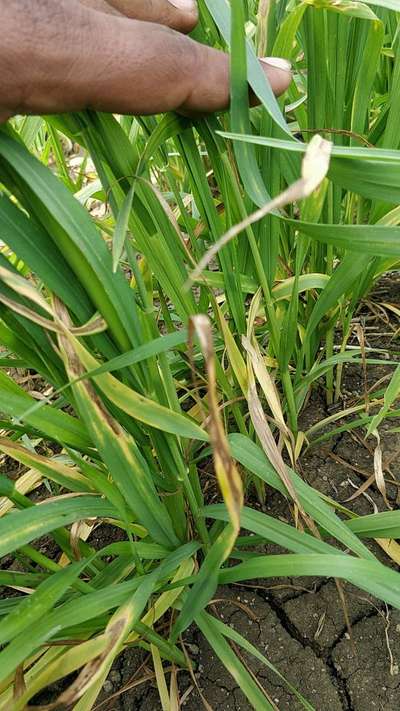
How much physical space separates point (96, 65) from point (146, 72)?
5 centimetres

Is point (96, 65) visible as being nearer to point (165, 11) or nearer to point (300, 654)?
Result: point (165, 11)

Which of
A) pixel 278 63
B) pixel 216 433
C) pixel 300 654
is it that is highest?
pixel 278 63

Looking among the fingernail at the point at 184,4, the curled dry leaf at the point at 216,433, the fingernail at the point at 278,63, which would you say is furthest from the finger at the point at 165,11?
the curled dry leaf at the point at 216,433

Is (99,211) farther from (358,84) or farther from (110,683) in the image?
(110,683)

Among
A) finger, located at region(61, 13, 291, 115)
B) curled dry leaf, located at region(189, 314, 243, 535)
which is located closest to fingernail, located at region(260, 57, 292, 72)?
finger, located at region(61, 13, 291, 115)

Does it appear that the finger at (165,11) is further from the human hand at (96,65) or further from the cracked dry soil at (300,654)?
the cracked dry soil at (300,654)

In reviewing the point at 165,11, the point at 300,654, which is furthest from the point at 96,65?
the point at 300,654

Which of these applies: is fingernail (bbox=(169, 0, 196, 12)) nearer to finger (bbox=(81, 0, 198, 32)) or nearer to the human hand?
finger (bbox=(81, 0, 198, 32))

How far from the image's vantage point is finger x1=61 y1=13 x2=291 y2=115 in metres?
0.55

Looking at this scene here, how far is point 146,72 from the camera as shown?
1.88 feet

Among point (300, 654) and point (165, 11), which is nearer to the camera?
point (165, 11)

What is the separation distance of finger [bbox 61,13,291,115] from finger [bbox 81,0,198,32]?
11 centimetres

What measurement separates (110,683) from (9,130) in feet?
2.30

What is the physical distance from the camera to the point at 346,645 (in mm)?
798
